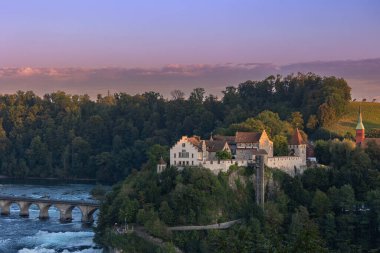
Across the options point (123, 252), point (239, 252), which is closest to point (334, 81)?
point (123, 252)

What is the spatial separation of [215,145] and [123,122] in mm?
92128

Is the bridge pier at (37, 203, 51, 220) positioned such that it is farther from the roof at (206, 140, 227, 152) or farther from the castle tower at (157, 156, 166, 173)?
the roof at (206, 140, 227, 152)

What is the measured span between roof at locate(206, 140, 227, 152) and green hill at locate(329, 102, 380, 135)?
40.7 meters

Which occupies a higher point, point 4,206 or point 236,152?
point 236,152

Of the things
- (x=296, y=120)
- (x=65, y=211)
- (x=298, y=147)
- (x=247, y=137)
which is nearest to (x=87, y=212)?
(x=65, y=211)

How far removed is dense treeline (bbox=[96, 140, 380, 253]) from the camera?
260 ft

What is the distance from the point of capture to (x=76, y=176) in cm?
16788

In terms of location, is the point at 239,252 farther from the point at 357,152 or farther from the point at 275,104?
the point at 275,104

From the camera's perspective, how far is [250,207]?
8319cm

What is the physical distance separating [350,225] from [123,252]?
25743 mm

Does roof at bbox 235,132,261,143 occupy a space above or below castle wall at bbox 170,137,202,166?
above

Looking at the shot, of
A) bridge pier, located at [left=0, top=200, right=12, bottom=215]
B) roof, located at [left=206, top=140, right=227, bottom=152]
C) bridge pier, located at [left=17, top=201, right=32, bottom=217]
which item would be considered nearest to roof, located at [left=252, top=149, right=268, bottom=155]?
roof, located at [left=206, top=140, right=227, bottom=152]

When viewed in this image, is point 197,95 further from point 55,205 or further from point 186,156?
point 186,156

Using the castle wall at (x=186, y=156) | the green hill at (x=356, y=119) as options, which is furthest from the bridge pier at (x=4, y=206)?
the green hill at (x=356, y=119)
